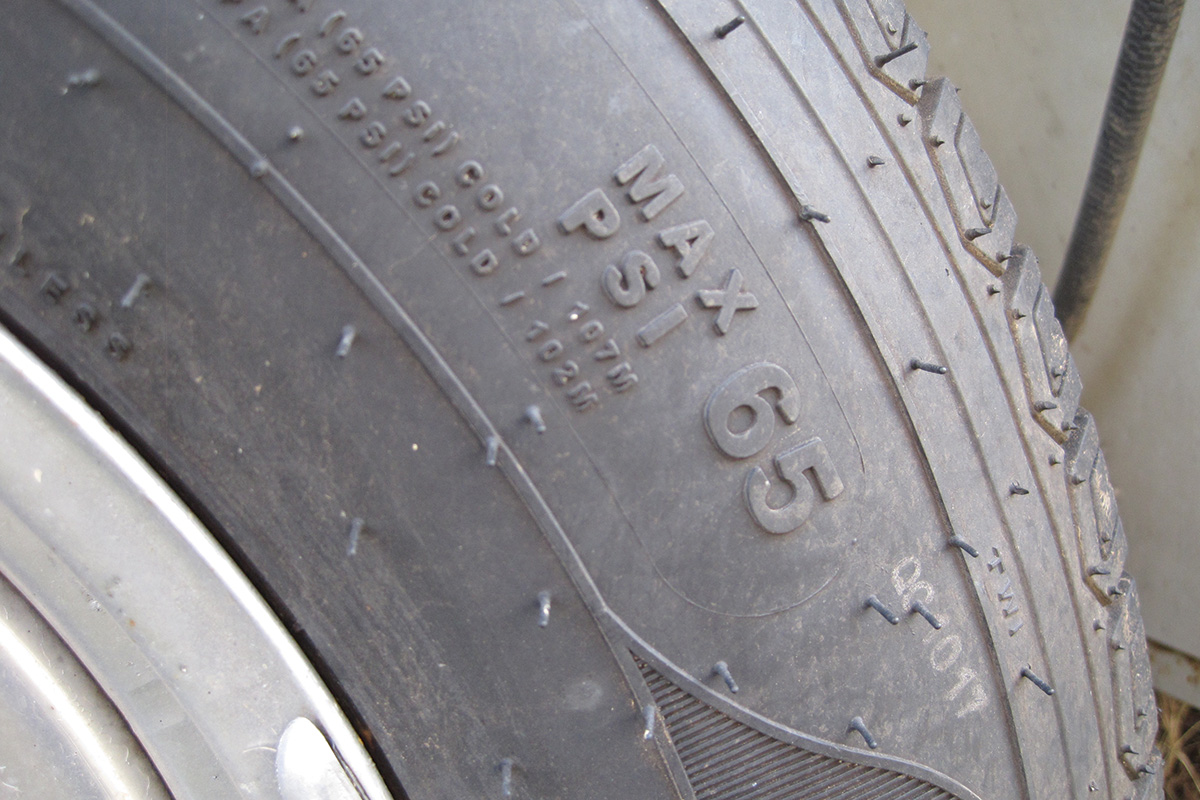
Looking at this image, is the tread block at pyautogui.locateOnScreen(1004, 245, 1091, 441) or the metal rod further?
the metal rod

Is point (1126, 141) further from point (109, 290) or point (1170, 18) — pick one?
point (109, 290)

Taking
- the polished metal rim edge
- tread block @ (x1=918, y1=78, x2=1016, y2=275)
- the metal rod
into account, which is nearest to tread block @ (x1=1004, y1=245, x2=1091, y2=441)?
tread block @ (x1=918, y1=78, x2=1016, y2=275)

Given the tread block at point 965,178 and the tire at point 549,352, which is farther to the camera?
the tread block at point 965,178

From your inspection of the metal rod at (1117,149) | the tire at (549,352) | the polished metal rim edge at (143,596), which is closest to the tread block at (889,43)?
the tire at (549,352)

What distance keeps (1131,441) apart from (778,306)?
2.93 ft

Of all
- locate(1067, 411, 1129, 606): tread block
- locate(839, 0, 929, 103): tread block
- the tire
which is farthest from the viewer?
locate(1067, 411, 1129, 606): tread block

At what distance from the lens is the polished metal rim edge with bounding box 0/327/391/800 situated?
2.02ft

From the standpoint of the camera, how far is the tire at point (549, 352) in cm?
60

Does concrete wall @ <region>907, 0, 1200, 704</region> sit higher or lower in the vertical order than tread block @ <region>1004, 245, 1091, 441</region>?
higher

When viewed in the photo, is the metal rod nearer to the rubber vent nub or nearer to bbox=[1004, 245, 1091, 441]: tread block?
bbox=[1004, 245, 1091, 441]: tread block

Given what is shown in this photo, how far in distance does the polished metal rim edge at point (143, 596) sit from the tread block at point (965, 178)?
632 millimetres

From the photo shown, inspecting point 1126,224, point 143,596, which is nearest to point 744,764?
point 143,596

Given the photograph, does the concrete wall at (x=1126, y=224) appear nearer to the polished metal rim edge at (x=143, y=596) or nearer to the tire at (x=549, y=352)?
the tire at (x=549, y=352)

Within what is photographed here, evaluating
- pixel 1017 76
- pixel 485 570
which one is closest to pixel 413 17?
pixel 485 570
